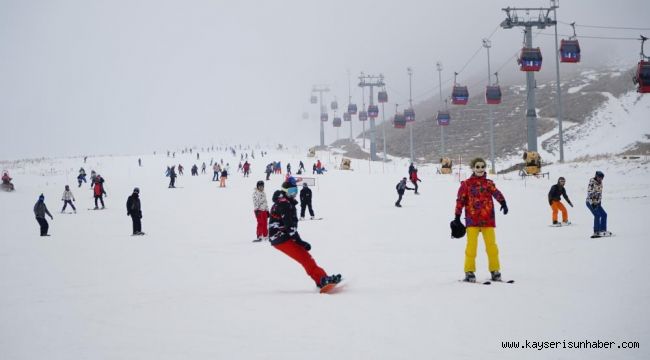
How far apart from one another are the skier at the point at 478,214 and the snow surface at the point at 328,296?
1.42ft

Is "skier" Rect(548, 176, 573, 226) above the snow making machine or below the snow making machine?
below

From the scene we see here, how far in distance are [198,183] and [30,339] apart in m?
40.5

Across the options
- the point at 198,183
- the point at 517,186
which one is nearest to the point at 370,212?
the point at 517,186

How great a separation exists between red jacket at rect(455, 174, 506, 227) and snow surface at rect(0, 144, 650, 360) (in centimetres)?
100

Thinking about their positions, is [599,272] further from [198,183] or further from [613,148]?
[613,148]

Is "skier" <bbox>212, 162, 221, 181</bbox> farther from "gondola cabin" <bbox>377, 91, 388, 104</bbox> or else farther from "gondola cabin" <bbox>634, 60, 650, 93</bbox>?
"gondola cabin" <bbox>377, 91, 388, 104</bbox>

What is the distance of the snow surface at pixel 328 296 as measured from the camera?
4.89 m

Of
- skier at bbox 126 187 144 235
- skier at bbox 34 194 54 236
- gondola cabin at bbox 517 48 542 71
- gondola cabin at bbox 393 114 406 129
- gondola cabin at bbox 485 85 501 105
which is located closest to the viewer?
skier at bbox 126 187 144 235

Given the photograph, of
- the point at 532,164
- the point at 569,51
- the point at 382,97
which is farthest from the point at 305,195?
the point at 382,97

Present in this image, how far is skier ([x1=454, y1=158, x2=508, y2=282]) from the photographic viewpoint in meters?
7.51

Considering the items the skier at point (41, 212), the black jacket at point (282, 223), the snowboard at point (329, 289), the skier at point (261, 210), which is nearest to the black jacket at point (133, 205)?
the skier at point (41, 212)

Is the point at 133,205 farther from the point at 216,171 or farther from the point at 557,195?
the point at 216,171

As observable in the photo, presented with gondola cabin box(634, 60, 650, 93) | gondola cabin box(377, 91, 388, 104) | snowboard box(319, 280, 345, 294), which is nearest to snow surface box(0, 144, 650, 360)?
snowboard box(319, 280, 345, 294)

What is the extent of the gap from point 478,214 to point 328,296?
104 inches
